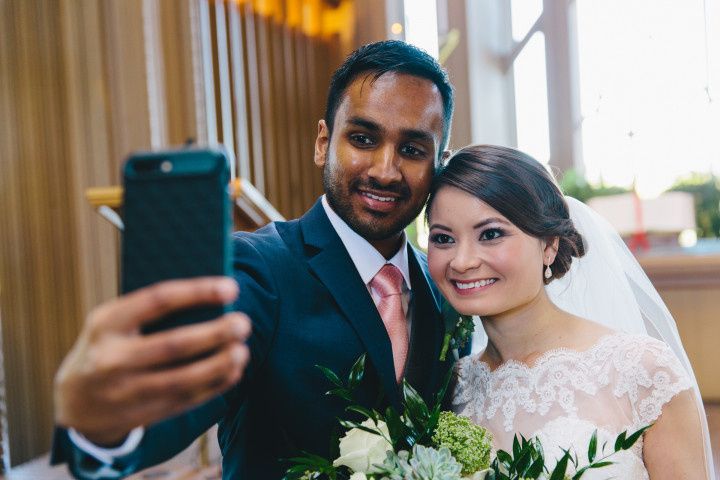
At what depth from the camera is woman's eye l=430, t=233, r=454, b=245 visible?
1.83 meters

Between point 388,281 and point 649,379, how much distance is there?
655 mm

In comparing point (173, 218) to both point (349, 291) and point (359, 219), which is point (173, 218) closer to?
point (349, 291)

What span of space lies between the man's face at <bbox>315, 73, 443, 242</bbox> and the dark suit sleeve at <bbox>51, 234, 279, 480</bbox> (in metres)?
0.28

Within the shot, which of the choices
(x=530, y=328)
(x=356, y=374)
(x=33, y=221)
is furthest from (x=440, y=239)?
(x=33, y=221)

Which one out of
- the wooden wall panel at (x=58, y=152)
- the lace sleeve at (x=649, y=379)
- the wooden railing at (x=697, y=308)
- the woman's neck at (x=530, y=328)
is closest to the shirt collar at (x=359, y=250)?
the woman's neck at (x=530, y=328)

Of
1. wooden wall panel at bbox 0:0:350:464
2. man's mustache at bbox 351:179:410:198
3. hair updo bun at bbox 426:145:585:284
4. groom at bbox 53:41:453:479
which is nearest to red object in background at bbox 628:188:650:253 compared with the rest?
wooden wall panel at bbox 0:0:350:464

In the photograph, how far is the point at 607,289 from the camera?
212 cm

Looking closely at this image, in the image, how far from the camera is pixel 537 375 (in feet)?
5.99

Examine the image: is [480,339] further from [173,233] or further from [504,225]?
[173,233]

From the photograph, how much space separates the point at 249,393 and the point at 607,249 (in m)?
1.14

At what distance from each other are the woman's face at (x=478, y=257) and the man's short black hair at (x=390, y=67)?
0.61 ft

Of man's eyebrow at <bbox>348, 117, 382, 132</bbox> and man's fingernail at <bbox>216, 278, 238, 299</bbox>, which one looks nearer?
man's fingernail at <bbox>216, 278, 238, 299</bbox>

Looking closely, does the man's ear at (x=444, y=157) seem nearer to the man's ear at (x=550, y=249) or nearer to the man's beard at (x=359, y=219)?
the man's beard at (x=359, y=219)

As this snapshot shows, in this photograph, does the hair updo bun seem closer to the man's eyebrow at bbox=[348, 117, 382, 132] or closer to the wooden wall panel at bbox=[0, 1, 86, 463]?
the man's eyebrow at bbox=[348, 117, 382, 132]
